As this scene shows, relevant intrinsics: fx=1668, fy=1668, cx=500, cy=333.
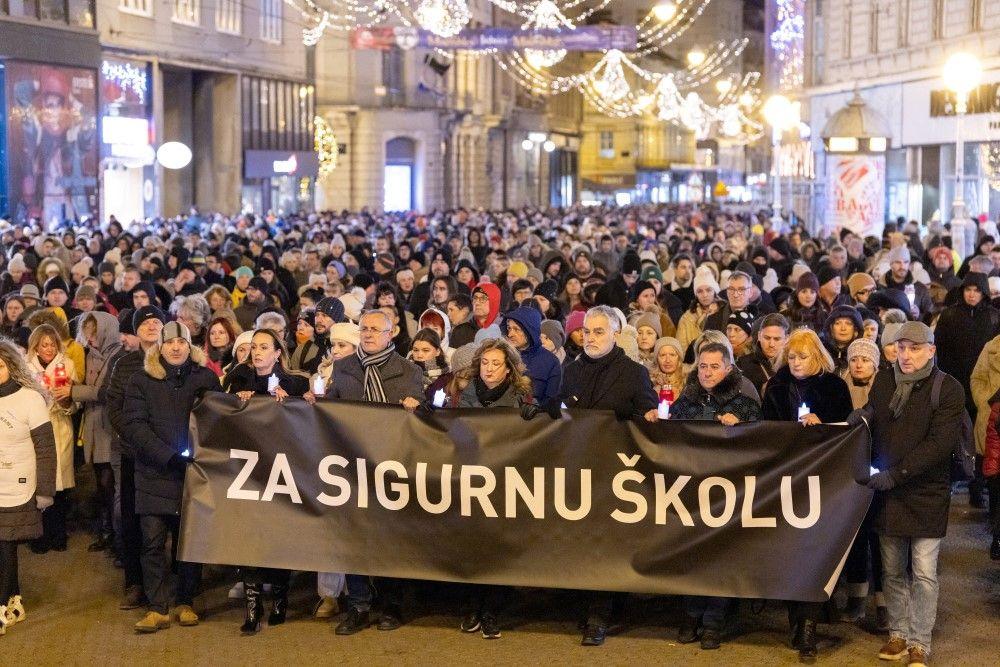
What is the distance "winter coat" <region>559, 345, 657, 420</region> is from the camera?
9016mm

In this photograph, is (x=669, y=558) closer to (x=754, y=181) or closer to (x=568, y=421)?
(x=568, y=421)

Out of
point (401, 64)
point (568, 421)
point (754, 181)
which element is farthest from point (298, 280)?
point (754, 181)

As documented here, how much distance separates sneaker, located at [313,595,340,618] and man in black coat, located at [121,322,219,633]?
681 mm

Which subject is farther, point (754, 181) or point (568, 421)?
point (754, 181)

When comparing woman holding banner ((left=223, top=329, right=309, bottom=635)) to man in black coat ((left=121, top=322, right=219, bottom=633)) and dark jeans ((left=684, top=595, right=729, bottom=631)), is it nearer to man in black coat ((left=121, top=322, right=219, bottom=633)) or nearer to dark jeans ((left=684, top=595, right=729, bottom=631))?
man in black coat ((left=121, top=322, right=219, bottom=633))

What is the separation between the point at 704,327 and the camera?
44.7ft

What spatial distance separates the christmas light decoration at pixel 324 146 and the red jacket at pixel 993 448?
164 ft

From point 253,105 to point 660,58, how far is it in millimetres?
76109

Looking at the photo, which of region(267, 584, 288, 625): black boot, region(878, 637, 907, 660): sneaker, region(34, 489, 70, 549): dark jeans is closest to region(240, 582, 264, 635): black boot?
region(267, 584, 288, 625): black boot

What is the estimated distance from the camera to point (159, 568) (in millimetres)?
9180

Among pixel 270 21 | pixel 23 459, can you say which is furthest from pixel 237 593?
pixel 270 21

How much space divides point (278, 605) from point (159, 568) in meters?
0.69

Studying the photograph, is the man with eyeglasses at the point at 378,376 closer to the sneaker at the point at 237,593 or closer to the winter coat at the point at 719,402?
the sneaker at the point at 237,593

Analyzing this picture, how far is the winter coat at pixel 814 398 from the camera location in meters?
9.02
